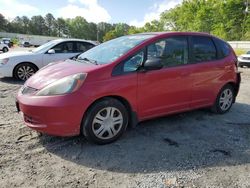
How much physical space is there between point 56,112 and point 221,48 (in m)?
3.59

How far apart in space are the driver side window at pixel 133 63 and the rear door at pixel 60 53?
5.30 meters

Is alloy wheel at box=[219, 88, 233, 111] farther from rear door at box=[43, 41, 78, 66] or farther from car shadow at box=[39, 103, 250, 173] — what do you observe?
rear door at box=[43, 41, 78, 66]

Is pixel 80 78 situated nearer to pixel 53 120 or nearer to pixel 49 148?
pixel 53 120

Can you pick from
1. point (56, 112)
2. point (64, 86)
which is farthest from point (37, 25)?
point (56, 112)

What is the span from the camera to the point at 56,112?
363 centimetres

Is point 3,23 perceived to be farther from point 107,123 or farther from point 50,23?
point 107,123

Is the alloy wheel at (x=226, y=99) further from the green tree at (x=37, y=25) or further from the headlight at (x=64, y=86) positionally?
the green tree at (x=37, y=25)

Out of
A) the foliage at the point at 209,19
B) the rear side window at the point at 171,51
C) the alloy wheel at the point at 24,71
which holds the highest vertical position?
the foliage at the point at 209,19

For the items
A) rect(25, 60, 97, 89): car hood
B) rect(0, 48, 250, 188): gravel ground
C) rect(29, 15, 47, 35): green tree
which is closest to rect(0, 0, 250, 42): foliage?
rect(0, 48, 250, 188): gravel ground

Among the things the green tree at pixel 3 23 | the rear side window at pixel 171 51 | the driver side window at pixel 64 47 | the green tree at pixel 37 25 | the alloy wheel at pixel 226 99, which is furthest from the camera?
the green tree at pixel 37 25

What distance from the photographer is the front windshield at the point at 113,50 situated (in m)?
4.34

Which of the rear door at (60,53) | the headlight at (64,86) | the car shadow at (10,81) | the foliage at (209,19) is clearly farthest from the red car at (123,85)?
the foliage at (209,19)

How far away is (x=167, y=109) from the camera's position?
470 centimetres

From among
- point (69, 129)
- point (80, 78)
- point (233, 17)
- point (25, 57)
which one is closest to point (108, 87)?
point (80, 78)
